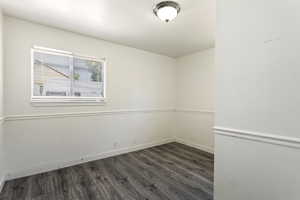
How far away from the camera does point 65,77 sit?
2.61 metres

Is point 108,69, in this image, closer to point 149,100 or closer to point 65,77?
point 65,77

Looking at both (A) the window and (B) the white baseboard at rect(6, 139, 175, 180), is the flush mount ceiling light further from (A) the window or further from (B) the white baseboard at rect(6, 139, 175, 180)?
(B) the white baseboard at rect(6, 139, 175, 180)

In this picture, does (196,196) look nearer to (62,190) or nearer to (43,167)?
(62,190)

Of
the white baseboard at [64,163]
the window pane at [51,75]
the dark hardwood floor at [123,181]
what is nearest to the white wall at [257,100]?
the dark hardwood floor at [123,181]

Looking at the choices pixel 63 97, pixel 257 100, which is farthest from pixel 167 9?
pixel 63 97

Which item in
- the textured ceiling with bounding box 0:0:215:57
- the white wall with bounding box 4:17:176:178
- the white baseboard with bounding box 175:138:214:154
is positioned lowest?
the white baseboard with bounding box 175:138:214:154

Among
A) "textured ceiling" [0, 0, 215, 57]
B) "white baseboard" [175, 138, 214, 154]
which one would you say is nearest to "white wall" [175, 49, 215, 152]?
"white baseboard" [175, 138, 214, 154]

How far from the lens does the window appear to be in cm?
236

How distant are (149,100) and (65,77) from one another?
77.3 inches

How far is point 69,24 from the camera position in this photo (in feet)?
7.72

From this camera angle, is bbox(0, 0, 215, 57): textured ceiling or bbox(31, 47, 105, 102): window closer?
bbox(0, 0, 215, 57): textured ceiling

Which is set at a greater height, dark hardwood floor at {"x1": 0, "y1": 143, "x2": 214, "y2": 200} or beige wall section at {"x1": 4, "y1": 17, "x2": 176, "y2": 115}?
beige wall section at {"x1": 4, "y1": 17, "x2": 176, "y2": 115}

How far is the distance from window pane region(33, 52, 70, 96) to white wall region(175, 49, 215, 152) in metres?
2.87

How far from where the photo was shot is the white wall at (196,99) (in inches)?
135
